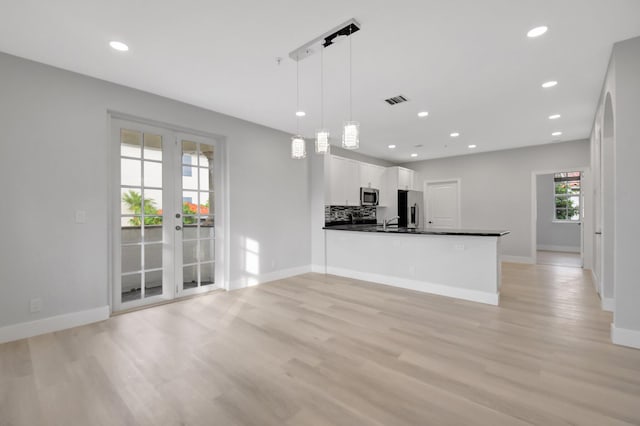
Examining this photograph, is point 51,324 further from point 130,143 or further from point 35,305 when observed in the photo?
point 130,143

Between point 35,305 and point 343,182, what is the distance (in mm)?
4891

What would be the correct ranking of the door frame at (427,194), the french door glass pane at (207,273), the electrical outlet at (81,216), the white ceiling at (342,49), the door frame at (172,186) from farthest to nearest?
1. the door frame at (427,194)
2. the french door glass pane at (207,273)
3. the door frame at (172,186)
4. the electrical outlet at (81,216)
5. the white ceiling at (342,49)

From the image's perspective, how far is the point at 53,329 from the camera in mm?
2918

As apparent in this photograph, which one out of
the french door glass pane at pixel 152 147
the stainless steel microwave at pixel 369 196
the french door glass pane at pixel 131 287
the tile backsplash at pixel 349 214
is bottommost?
the french door glass pane at pixel 131 287

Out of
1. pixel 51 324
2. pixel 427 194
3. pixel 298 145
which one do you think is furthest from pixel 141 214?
pixel 427 194

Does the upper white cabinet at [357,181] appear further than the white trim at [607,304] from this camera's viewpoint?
Yes

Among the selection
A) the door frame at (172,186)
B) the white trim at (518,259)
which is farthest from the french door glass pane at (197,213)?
the white trim at (518,259)

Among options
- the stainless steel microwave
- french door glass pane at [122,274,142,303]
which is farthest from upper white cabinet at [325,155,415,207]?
french door glass pane at [122,274,142,303]

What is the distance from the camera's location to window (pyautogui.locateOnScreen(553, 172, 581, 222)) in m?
8.36

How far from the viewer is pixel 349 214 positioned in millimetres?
6855

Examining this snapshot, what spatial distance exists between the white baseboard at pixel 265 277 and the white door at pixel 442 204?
4.22 m

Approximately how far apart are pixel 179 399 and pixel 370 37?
3.08 meters

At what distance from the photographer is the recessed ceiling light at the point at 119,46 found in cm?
254

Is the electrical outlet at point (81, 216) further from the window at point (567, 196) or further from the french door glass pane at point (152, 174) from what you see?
the window at point (567, 196)
